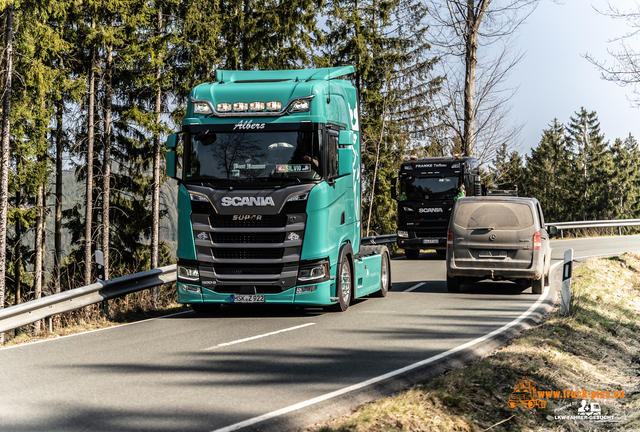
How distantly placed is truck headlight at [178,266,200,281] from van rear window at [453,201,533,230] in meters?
6.20

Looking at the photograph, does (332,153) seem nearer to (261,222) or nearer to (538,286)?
(261,222)

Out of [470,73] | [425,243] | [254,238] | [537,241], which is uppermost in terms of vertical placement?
[470,73]

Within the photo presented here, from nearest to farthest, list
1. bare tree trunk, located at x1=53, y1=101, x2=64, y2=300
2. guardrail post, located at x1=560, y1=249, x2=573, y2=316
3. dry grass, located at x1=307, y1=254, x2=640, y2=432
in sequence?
dry grass, located at x1=307, y1=254, x2=640, y2=432
guardrail post, located at x1=560, y1=249, x2=573, y2=316
bare tree trunk, located at x1=53, y1=101, x2=64, y2=300

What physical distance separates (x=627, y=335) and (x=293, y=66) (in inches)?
957

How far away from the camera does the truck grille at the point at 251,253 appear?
1050 centimetres

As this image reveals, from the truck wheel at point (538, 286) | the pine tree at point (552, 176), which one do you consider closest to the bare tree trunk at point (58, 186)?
the truck wheel at point (538, 286)

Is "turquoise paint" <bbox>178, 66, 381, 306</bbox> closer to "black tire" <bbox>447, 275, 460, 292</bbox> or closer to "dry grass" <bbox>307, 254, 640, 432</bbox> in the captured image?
"black tire" <bbox>447, 275, 460, 292</bbox>

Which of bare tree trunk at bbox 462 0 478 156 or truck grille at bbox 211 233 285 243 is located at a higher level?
bare tree trunk at bbox 462 0 478 156

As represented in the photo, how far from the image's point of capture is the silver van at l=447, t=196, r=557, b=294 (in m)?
13.8

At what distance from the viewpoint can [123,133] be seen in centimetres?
3055

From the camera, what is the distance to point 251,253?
10.5 meters

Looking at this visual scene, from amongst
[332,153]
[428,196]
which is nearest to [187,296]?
[332,153]

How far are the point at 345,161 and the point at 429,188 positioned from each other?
11.9 m

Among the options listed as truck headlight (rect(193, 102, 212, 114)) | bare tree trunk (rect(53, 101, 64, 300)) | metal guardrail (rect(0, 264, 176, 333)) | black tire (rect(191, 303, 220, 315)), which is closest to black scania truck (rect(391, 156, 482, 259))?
black tire (rect(191, 303, 220, 315))
